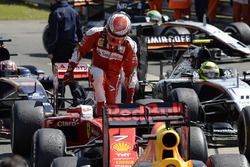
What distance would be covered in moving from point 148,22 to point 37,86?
6.51m

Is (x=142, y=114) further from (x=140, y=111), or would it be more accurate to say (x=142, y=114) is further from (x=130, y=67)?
(x=130, y=67)

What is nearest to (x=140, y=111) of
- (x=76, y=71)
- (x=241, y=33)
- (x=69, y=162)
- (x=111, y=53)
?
→ (x=69, y=162)

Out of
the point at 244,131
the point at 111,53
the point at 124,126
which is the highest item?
the point at 111,53

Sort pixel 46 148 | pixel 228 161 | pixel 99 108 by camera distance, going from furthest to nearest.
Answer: pixel 99 108
pixel 46 148
pixel 228 161

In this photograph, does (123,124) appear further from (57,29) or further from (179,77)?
(57,29)

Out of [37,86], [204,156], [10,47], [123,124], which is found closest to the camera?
[123,124]

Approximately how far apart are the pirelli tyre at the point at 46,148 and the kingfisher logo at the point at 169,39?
6077 mm

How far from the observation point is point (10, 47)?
2056 cm

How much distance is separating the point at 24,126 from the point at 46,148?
49.6 inches

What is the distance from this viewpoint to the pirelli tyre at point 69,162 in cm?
762

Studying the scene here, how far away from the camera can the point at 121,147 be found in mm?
7820

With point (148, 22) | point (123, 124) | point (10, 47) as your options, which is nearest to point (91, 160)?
point (123, 124)

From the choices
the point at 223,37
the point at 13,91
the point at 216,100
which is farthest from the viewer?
the point at 223,37

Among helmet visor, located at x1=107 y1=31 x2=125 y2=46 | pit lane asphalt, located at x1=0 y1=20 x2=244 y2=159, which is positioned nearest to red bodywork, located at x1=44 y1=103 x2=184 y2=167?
helmet visor, located at x1=107 y1=31 x2=125 y2=46
